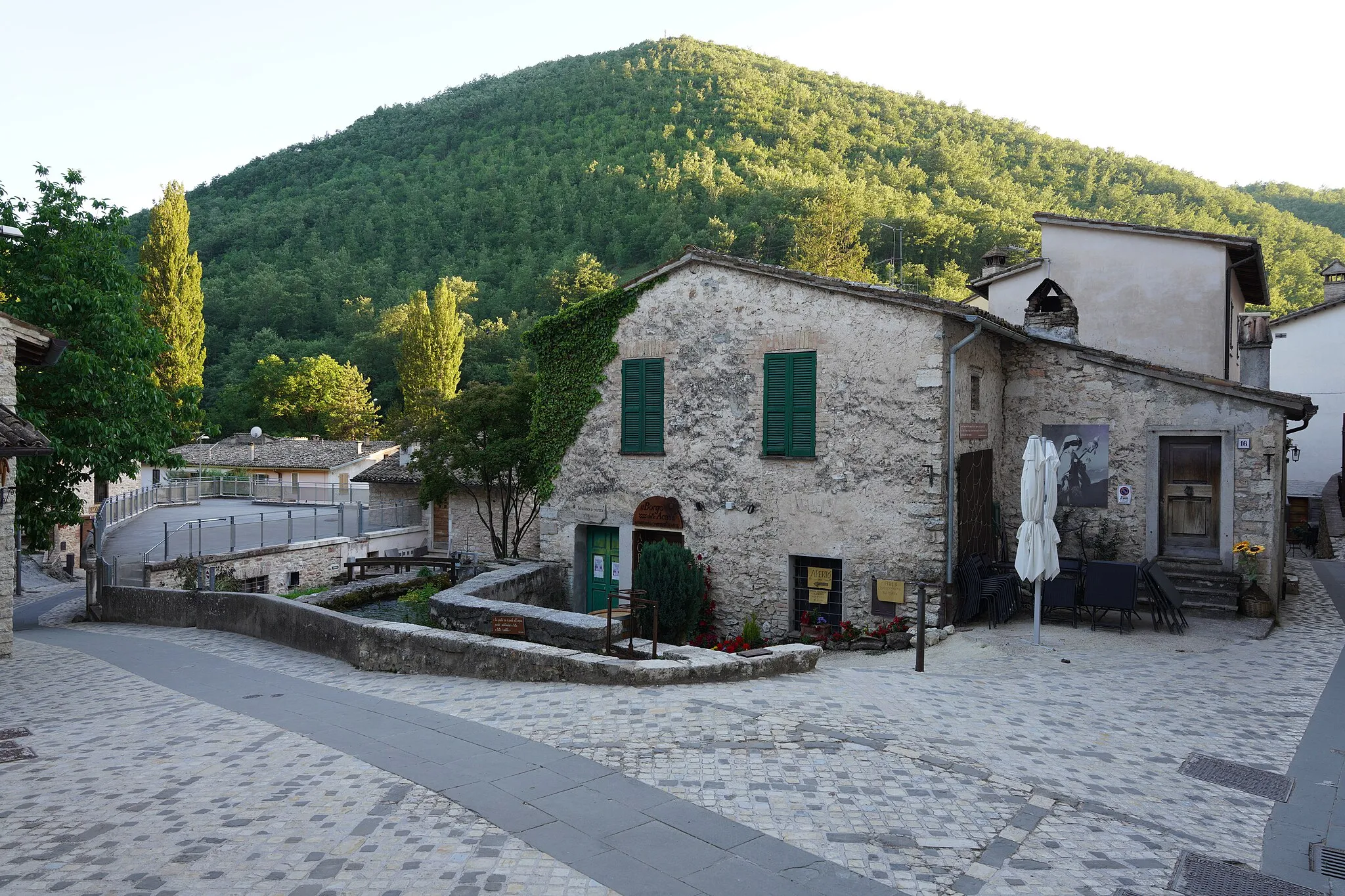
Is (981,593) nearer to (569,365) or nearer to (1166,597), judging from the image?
(1166,597)

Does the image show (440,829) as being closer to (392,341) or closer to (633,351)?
(633,351)

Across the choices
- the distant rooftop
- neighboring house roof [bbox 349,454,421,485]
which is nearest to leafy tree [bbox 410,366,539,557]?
neighboring house roof [bbox 349,454,421,485]

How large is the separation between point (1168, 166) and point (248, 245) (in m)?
69.6

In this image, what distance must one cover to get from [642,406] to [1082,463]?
296 inches

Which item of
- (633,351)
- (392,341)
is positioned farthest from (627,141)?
(633,351)

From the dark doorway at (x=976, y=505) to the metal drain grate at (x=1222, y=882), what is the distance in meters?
8.06

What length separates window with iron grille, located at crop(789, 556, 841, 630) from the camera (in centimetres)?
1361

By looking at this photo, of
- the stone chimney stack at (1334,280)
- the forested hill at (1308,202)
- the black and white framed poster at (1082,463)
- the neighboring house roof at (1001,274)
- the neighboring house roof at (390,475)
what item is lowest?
the neighboring house roof at (390,475)

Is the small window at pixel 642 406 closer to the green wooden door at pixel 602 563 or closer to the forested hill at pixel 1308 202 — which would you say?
the green wooden door at pixel 602 563

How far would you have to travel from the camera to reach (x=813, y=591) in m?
13.7

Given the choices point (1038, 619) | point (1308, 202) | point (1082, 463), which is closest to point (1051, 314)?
point (1082, 463)

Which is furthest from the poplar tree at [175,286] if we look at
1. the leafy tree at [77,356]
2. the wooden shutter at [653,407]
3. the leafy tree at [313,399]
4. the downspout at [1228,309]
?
the downspout at [1228,309]

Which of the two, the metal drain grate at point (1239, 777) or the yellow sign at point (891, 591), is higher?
the yellow sign at point (891, 591)

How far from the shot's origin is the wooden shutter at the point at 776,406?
1395 cm
